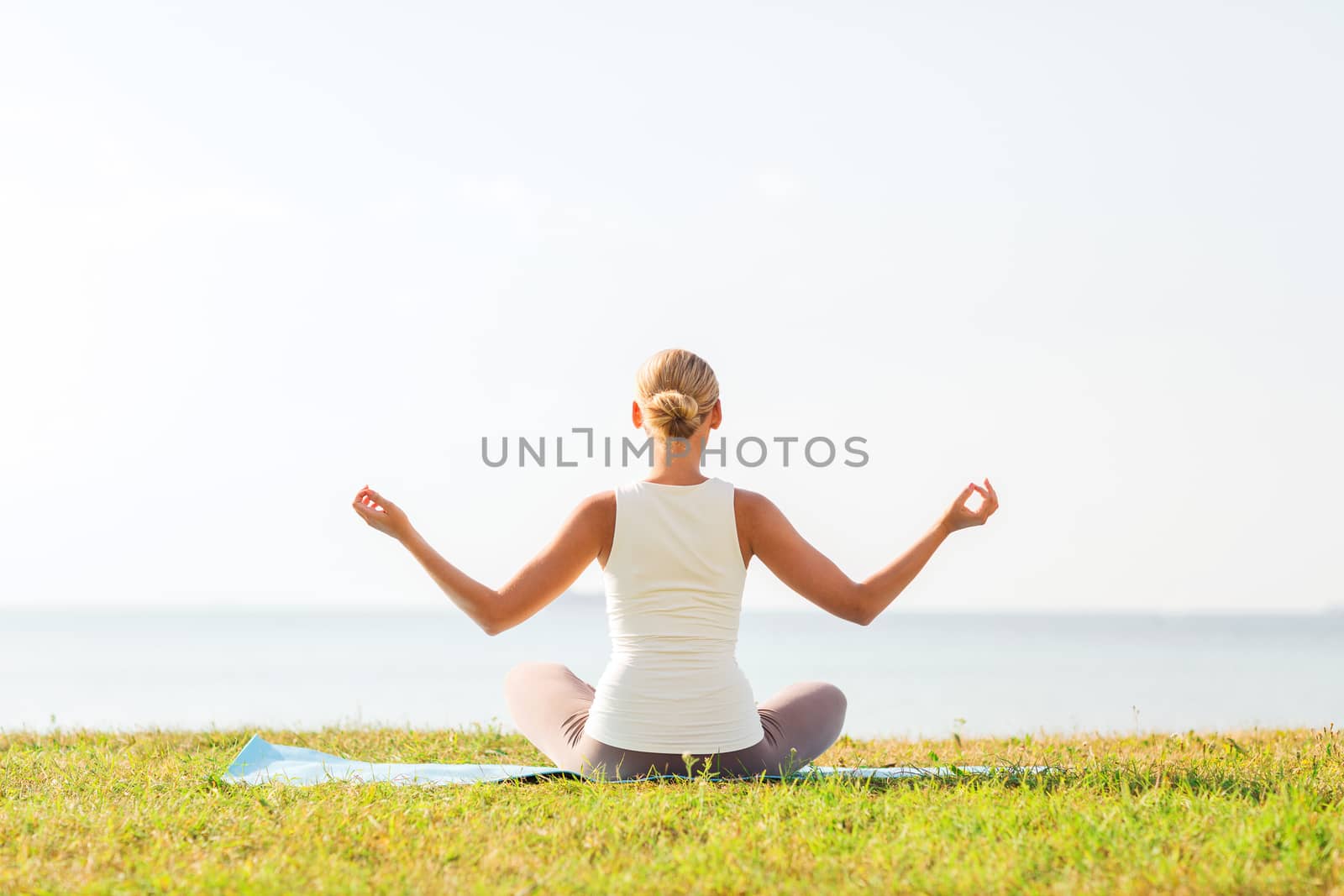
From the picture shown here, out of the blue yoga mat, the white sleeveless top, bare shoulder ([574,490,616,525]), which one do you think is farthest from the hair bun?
the blue yoga mat

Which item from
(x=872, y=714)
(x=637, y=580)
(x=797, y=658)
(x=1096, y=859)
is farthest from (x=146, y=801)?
(x=797, y=658)

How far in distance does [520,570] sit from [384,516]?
50 cm

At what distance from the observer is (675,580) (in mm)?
3826

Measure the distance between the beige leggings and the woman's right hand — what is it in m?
0.83

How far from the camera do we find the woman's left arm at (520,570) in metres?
3.72

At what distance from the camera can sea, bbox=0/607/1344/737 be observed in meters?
16.3

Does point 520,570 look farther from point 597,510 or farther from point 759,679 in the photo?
point 759,679

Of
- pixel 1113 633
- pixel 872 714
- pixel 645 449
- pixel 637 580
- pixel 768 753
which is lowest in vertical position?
pixel 1113 633

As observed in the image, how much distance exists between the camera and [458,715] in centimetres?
1504

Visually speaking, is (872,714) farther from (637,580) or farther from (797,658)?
(797,658)

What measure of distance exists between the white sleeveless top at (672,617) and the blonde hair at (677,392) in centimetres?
22

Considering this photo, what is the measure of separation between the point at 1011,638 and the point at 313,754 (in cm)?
5931

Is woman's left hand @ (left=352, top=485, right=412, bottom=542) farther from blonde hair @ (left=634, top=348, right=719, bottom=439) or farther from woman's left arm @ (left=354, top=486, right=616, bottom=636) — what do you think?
blonde hair @ (left=634, top=348, right=719, bottom=439)

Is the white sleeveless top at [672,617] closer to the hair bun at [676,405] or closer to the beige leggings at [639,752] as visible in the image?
the beige leggings at [639,752]
